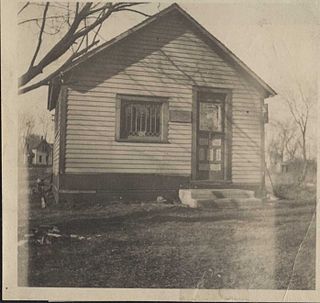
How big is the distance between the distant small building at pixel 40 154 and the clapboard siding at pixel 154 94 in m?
0.07

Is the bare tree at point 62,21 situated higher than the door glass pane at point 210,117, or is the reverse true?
the bare tree at point 62,21

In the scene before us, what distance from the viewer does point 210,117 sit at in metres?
2.04

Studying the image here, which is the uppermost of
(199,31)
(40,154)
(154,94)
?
(199,31)

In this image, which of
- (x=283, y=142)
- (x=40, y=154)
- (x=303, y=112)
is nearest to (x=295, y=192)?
(x=283, y=142)

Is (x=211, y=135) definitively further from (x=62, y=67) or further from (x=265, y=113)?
(x=62, y=67)

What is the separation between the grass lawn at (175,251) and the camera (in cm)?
186

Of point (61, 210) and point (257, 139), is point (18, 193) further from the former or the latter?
point (257, 139)

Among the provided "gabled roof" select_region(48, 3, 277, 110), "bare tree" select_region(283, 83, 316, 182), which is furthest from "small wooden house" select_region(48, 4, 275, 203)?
"bare tree" select_region(283, 83, 316, 182)

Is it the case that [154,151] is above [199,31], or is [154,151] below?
below

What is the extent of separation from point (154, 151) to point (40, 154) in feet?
1.50

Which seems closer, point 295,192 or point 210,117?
point 295,192

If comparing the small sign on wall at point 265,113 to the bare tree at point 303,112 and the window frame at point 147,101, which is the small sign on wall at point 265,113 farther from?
the window frame at point 147,101

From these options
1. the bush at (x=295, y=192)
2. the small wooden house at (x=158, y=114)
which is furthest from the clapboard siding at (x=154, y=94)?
the bush at (x=295, y=192)

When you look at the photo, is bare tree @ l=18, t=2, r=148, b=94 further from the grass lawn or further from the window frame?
the grass lawn
